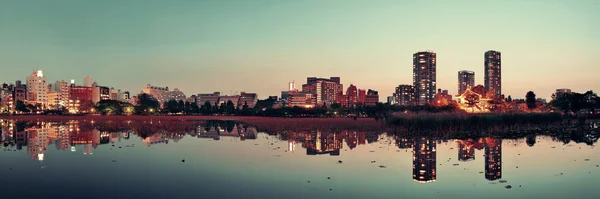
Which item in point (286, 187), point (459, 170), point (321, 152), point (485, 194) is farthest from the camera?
point (321, 152)

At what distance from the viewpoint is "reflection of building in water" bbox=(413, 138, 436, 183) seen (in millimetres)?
16297

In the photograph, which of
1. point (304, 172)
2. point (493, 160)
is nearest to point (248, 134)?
point (304, 172)

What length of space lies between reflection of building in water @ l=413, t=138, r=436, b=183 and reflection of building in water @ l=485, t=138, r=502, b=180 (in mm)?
2329

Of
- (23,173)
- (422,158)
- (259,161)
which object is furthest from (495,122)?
(23,173)

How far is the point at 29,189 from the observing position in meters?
13.7

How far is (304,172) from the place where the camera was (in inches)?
688

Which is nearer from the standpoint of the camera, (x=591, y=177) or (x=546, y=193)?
(x=546, y=193)

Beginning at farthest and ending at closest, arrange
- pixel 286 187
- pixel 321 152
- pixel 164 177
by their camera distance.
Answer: pixel 321 152 → pixel 164 177 → pixel 286 187

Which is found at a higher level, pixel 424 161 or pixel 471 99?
pixel 471 99

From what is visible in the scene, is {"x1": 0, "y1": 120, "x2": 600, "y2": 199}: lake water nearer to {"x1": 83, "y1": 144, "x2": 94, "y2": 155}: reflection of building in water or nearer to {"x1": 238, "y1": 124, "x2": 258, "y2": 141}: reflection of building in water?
{"x1": 83, "y1": 144, "x2": 94, "y2": 155}: reflection of building in water

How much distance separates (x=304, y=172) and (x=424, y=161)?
7.07 m

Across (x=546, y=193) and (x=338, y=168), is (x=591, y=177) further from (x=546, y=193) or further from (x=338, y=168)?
(x=338, y=168)

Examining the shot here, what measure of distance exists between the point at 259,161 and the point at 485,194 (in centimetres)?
1173

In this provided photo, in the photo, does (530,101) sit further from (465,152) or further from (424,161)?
(424,161)
